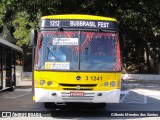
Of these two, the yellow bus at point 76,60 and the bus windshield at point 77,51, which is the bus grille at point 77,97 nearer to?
the yellow bus at point 76,60

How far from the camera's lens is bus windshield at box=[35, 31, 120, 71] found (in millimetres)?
12227

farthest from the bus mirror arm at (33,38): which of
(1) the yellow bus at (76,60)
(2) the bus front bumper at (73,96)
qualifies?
(2) the bus front bumper at (73,96)

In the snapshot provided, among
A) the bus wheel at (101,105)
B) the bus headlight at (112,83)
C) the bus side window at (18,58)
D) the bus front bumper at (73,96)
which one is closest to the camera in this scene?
the bus front bumper at (73,96)

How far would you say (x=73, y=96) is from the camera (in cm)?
1190

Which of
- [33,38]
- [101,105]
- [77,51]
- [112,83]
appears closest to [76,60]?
[77,51]

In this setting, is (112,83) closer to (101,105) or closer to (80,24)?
(80,24)

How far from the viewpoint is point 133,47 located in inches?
1587

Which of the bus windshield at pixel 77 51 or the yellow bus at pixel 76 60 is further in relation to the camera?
the bus windshield at pixel 77 51

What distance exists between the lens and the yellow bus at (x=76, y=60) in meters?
12.0

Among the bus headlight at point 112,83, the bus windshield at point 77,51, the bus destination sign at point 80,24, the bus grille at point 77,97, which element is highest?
the bus destination sign at point 80,24

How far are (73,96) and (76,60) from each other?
1115 mm

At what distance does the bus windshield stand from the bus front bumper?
691 mm

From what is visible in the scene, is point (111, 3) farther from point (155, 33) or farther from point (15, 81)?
point (155, 33)

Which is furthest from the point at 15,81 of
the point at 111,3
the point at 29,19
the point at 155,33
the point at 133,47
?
the point at 133,47
